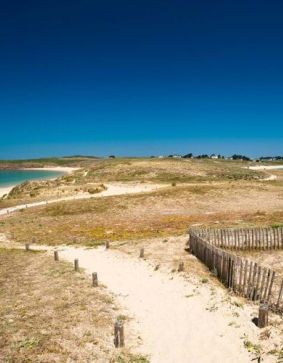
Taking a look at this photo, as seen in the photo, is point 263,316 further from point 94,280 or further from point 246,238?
point 246,238

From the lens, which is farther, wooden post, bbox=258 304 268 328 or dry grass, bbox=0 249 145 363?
wooden post, bbox=258 304 268 328

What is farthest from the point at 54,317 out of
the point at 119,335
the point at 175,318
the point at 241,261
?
the point at 241,261

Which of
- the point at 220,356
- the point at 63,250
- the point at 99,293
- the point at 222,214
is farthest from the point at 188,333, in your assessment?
the point at 222,214

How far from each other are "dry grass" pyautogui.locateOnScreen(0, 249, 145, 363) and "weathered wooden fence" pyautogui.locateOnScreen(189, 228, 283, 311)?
560cm

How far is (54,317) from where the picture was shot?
16.0 metres

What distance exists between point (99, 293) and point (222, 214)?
26.8 m

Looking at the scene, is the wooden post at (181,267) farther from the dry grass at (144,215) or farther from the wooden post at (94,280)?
the dry grass at (144,215)

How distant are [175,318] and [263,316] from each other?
3394mm

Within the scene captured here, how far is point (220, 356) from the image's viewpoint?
505 inches

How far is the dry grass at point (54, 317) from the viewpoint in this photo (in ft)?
43.0

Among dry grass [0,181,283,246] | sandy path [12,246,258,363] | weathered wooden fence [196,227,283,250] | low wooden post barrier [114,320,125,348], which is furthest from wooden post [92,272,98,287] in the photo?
dry grass [0,181,283,246]

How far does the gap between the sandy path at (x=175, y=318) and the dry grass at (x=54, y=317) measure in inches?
41.4

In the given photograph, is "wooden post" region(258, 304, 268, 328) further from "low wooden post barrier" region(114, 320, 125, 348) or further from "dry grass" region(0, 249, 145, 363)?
"low wooden post barrier" region(114, 320, 125, 348)

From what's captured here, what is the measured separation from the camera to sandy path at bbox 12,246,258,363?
13125mm
